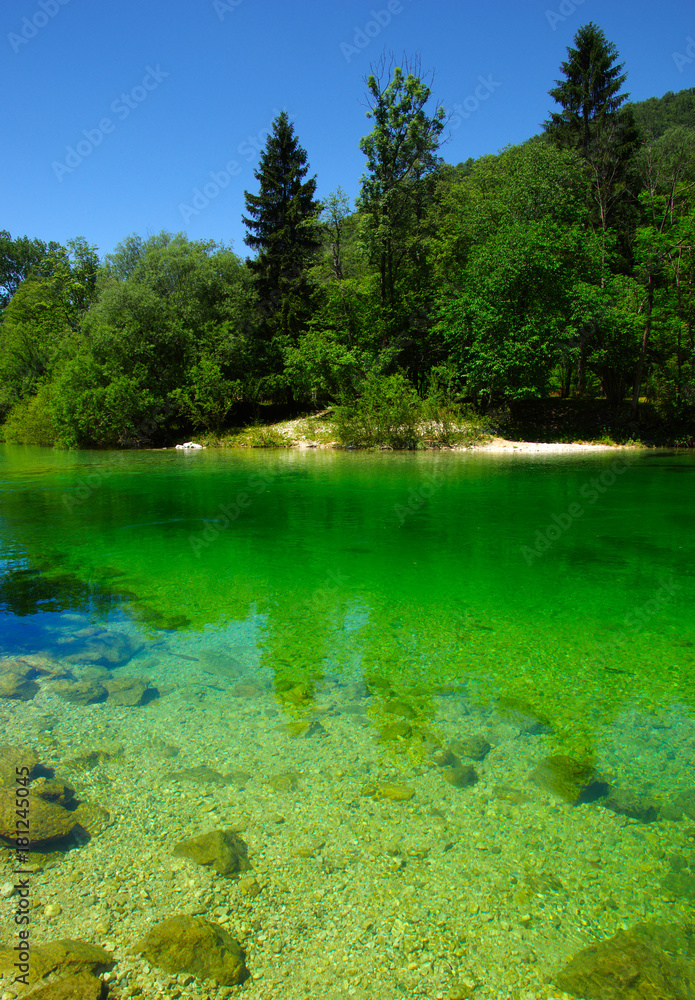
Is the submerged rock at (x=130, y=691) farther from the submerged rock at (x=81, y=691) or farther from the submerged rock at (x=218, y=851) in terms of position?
the submerged rock at (x=218, y=851)

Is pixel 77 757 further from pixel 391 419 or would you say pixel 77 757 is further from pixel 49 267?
pixel 49 267

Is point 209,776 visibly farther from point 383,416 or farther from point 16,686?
point 383,416

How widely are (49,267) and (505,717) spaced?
64862 mm

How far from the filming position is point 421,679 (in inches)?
182

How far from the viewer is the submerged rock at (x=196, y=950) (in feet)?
7.06

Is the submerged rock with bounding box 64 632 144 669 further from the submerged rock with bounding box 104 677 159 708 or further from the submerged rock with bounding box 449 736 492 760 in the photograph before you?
the submerged rock with bounding box 449 736 492 760

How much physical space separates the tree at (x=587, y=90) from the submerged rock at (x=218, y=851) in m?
41.0

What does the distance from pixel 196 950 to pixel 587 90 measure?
4449cm

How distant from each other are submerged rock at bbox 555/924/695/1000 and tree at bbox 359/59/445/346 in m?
33.6

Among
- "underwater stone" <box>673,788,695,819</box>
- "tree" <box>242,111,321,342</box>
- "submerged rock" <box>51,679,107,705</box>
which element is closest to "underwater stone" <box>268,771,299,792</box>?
"submerged rock" <box>51,679,107,705</box>

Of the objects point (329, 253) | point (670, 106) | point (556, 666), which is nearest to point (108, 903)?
point (556, 666)

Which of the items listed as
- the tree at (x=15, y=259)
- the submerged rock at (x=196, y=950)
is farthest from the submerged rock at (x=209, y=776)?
the tree at (x=15, y=259)

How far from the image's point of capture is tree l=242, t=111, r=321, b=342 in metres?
38.1

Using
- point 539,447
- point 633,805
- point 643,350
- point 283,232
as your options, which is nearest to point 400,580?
point 633,805
